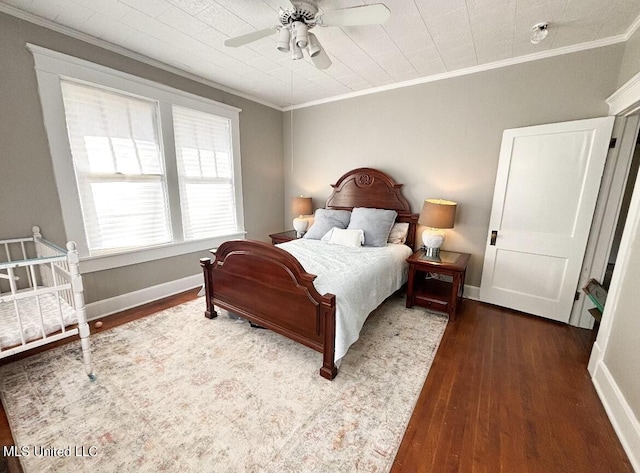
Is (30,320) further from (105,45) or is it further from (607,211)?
(607,211)

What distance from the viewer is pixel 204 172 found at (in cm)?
338

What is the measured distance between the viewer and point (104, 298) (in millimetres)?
2672

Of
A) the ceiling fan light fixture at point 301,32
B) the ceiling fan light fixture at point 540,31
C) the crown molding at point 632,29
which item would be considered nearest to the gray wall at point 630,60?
the crown molding at point 632,29

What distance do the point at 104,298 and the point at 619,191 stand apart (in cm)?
505

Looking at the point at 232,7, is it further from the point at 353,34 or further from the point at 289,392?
the point at 289,392

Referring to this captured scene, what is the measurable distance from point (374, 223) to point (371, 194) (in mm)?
584

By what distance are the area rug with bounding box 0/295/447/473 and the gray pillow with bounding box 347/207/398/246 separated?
3.71 ft

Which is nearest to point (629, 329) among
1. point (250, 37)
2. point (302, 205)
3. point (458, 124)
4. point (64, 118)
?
point (458, 124)

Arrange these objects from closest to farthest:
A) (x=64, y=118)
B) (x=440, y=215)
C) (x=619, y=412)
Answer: (x=619, y=412) < (x=64, y=118) < (x=440, y=215)

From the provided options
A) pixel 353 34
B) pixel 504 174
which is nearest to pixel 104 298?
pixel 353 34

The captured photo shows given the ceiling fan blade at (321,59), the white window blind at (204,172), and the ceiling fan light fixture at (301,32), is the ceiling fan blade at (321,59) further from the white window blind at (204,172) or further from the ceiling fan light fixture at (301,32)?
the white window blind at (204,172)

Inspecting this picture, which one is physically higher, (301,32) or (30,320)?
(301,32)

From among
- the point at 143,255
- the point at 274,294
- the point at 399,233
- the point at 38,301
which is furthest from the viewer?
the point at 399,233

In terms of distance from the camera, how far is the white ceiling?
1.84m
